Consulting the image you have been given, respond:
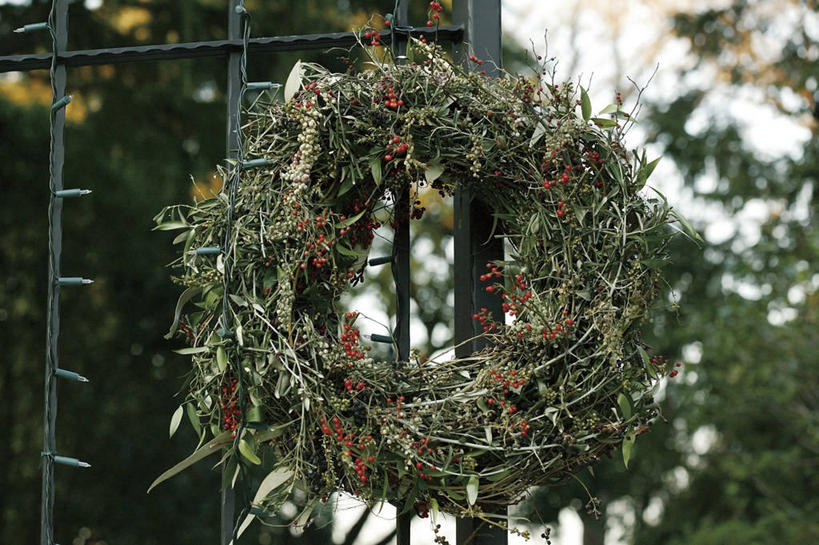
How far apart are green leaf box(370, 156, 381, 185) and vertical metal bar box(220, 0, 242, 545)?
238 millimetres

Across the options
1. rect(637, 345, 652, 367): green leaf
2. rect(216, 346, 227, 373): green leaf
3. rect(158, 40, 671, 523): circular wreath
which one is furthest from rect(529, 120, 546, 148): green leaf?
rect(216, 346, 227, 373): green leaf

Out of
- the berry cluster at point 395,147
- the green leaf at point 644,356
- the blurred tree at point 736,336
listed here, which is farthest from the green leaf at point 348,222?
Answer: the blurred tree at point 736,336

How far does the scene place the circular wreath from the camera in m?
1.58

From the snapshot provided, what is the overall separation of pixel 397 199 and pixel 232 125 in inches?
12.6

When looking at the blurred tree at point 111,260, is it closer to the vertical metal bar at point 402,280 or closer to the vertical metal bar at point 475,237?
the vertical metal bar at point 475,237

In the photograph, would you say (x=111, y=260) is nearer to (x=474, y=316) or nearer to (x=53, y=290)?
(x=53, y=290)

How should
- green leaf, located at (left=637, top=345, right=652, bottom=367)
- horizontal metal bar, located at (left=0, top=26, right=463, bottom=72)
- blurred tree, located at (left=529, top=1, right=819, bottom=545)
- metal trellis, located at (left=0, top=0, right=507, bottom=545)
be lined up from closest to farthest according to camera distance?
green leaf, located at (left=637, top=345, right=652, bottom=367) → metal trellis, located at (left=0, top=0, right=507, bottom=545) → horizontal metal bar, located at (left=0, top=26, right=463, bottom=72) → blurred tree, located at (left=529, top=1, right=819, bottom=545)

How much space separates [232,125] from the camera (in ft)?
5.82

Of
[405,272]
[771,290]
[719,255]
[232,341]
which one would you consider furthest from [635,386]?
[719,255]

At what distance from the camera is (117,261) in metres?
5.84

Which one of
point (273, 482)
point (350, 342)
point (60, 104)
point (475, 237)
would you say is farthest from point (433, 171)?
point (60, 104)

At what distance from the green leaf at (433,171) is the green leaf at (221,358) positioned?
1.46ft

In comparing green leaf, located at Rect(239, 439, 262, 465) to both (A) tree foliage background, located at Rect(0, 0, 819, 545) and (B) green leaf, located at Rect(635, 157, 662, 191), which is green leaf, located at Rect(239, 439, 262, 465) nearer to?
(B) green leaf, located at Rect(635, 157, 662, 191)

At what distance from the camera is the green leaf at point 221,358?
1.57 metres
